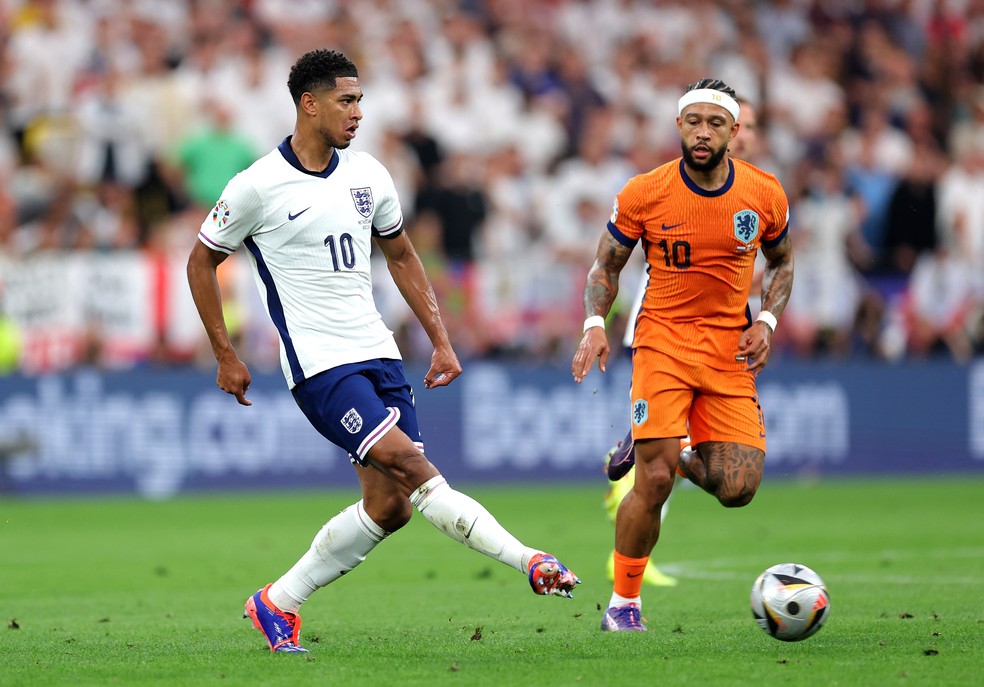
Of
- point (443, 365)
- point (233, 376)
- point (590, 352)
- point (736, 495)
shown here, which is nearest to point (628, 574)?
point (736, 495)

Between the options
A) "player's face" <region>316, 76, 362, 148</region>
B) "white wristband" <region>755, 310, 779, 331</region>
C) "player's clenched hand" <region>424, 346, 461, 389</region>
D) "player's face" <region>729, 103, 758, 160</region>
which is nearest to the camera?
"player's face" <region>316, 76, 362, 148</region>

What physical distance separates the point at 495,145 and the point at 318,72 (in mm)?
13697

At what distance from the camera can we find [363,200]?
8.06 metres

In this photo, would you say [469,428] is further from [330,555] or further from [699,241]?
[330,555]

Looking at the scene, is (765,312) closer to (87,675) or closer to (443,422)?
(87,675)

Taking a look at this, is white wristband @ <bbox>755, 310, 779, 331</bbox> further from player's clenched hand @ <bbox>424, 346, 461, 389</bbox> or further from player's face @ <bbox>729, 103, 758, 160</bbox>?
player's face @ <bbox>729, 103, 758, 160</bbox>

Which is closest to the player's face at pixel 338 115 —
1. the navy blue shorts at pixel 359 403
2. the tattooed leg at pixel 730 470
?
the navy blue shorts at pixel 359 403

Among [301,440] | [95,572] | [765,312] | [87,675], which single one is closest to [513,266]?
[301,440]

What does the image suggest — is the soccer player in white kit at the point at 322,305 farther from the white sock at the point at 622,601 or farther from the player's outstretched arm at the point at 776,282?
the player's outstretched arm at the point at 776,282

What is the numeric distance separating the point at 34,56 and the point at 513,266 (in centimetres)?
671

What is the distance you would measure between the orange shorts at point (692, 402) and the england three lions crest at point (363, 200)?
167 centimetres

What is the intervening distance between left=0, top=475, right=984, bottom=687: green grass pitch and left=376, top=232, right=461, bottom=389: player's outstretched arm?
1402 millimetres

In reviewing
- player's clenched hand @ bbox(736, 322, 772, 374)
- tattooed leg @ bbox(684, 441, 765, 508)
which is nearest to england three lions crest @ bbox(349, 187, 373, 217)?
player's clenched hand @ bbox(736, 322, 772, 374)

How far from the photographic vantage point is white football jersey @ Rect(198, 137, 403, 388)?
25.7ft
